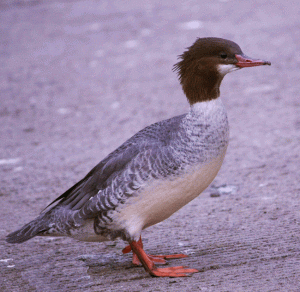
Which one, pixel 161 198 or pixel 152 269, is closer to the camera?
pixel 161 198

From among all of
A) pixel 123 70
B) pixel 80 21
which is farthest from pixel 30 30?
pixel 123 70

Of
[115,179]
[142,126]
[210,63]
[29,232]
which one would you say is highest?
[210,63]

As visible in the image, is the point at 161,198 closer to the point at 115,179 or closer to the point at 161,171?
the point at 161,171

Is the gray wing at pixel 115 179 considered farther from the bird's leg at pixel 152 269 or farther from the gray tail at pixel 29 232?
the bird's leg at pixel 152 269

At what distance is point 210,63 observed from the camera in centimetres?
296

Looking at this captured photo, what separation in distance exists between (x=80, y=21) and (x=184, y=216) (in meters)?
7.13

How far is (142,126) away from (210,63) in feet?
8.40

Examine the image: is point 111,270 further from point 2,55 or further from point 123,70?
point 2,55

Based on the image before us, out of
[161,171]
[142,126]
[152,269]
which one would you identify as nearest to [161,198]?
[161,171]

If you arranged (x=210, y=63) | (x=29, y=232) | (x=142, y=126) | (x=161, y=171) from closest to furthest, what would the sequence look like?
(x=161, y=171)
(x=210, y=63)
(x=29, y=232)
(x=142, y=126)

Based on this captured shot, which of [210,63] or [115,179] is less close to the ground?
[210,63]

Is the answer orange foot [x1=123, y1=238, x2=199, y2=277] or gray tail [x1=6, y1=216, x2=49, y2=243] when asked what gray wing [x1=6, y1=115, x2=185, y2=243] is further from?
orange foot [x1=123, y1=238, x2=199, y2=277]

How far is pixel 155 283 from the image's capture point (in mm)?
2918

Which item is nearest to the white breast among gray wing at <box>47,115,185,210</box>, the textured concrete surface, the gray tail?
gray wing at <box>47,115,185,210</box>
